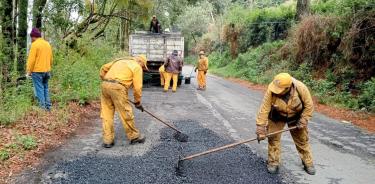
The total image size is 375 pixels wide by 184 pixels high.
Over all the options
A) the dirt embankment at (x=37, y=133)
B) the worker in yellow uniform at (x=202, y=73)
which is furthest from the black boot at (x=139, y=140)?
the worker in yellow uniform at (x=202, y=73)

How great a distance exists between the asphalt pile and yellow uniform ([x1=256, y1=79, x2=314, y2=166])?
449mm

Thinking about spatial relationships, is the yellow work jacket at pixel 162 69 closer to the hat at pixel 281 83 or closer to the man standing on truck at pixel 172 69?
the man standing on truck at pixel 172 69

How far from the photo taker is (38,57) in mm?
9336

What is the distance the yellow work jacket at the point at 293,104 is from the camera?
6.13 m

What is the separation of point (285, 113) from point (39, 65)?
5.78m

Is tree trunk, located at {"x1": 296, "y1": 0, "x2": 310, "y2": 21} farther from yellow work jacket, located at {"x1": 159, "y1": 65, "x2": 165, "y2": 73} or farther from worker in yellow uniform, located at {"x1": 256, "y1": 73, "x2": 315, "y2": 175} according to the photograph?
→ worker in yellow uniform, located at {"x1": 256, "y1": 73, "x2": 315, "y2": 175}

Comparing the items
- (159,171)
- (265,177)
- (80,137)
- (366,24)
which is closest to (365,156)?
(265,177)

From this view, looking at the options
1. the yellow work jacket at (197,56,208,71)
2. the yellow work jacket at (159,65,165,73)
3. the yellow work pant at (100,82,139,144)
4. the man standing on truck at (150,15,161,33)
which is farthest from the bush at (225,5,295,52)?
the yellow work pant at (100,82,139,144)

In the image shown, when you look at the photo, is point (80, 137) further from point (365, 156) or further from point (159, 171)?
point (365, 156)

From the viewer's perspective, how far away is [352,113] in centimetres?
1244

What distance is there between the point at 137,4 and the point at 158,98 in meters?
5.47

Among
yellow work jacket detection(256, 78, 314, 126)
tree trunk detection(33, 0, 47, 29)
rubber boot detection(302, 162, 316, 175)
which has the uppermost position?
tree trunk detection(33, 0, 47, 29)

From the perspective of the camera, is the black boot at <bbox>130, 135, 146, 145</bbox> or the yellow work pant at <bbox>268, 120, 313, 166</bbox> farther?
the black boot at <bbox>130, 135, 146, 145</bbox>

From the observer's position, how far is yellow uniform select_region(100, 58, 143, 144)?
7.30 meters
